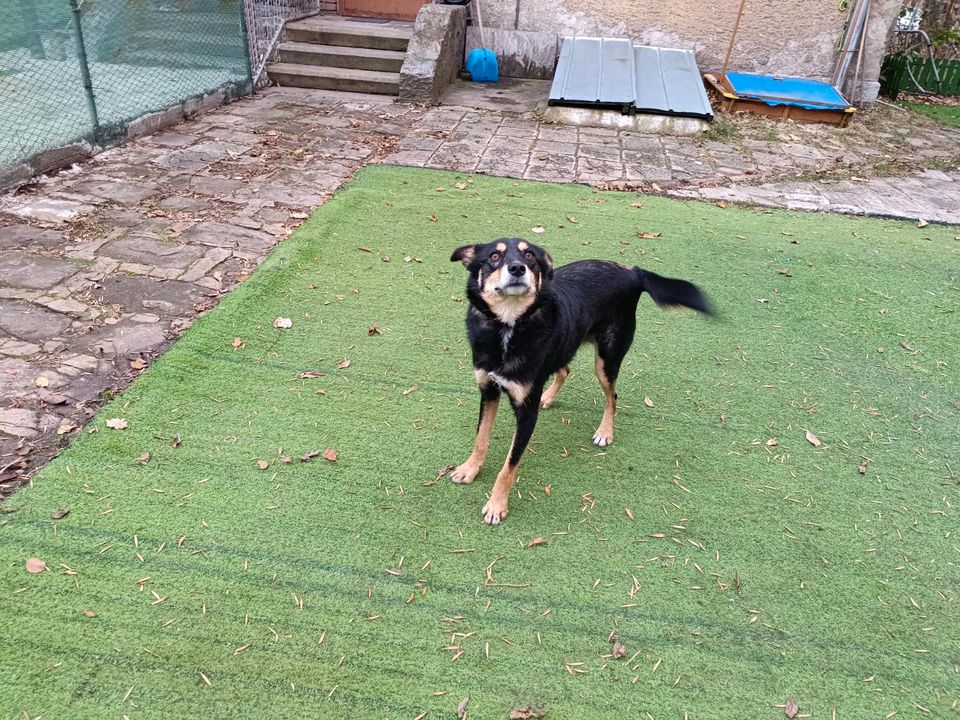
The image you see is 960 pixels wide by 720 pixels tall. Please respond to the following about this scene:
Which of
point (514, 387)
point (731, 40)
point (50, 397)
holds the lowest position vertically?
point (50, 397)

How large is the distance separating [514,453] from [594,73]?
802 cm

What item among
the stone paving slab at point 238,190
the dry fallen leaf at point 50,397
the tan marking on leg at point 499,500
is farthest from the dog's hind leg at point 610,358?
the dry fallen leaf at point 50,397

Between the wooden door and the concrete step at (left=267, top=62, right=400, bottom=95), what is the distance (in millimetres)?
2289

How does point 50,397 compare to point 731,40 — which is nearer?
point 50,397

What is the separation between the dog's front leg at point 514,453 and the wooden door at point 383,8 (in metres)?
10.5

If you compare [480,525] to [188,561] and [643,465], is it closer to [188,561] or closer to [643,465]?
[643,465]

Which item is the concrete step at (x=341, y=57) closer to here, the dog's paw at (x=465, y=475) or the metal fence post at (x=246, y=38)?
the metal fence post at (x=246, y=38)

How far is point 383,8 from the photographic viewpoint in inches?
436

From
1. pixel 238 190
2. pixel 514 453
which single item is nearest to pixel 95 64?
pixel 238 190

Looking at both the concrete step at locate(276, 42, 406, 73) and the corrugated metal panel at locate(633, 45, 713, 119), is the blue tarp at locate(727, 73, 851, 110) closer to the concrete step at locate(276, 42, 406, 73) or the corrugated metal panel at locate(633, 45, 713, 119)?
the corrugated metal panel at locate(633, 45, 713, 119)

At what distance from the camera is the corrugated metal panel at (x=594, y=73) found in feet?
28.0

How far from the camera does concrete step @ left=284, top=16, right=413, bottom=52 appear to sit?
9805 millimetres

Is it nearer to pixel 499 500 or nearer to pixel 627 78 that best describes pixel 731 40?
pixel 627 78

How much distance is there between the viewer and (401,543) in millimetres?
2711
